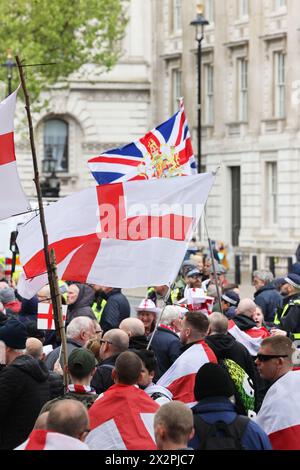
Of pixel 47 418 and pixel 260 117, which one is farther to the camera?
pixel 260 117

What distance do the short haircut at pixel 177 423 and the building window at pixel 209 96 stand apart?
1798 inches

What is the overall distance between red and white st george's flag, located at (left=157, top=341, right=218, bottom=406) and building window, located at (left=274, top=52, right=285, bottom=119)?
125 feet

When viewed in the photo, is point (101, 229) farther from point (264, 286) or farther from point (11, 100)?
point (264, 286)

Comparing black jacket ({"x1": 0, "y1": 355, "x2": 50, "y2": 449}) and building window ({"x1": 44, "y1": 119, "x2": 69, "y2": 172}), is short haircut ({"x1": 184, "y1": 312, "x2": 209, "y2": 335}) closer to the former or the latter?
black jacket ({"x1": 0, "y1": 355, "x2": 50, "y2": 449})

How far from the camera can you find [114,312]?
17.3 meters

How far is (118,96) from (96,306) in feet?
145

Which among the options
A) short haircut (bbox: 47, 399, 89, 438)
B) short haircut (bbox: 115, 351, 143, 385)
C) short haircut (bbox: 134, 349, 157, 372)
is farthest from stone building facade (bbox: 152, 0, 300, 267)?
short haircut (bbox: 47, 399, 89, 438)

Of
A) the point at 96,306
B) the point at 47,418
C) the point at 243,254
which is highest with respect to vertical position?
the point at 47,418

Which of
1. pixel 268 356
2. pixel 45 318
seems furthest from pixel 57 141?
pixel 268 356

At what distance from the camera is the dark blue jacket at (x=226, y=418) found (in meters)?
8.98

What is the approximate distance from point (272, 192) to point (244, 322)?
3593 centimetres


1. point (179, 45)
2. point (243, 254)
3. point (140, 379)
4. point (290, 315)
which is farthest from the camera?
point (179, 45)

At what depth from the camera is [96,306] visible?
60.2ft

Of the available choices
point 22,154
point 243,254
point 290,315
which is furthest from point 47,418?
point 22,154
